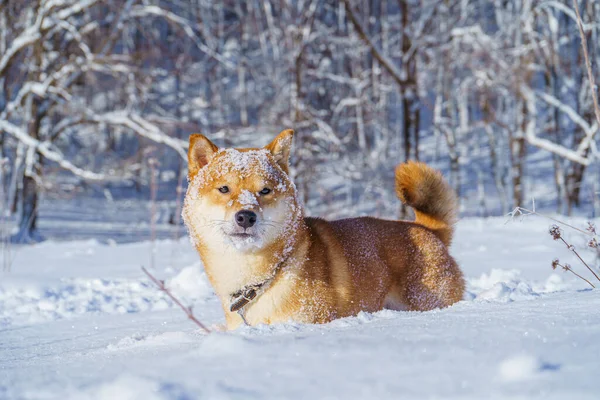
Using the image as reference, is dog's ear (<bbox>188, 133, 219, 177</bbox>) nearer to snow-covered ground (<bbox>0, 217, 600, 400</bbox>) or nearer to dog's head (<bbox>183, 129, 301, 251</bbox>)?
dog's head (<bbox>183, 129, 301, 251</bbox>)

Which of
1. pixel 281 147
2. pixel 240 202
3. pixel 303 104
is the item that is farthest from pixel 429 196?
pixel 303 104

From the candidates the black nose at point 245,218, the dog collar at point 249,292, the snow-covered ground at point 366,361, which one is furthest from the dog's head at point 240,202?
the snow-covered ground at point 366,361

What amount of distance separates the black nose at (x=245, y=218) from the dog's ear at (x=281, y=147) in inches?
26.0

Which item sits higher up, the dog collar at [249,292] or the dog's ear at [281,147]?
the dog's ear at [281,147]

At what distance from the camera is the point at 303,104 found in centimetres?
1479

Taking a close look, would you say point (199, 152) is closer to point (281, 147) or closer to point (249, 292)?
point (281, 147)

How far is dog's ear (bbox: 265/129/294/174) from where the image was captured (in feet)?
11.0

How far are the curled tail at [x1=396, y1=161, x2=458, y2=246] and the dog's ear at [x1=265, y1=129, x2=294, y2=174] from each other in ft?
2.66

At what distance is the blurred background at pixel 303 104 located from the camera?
11414mm

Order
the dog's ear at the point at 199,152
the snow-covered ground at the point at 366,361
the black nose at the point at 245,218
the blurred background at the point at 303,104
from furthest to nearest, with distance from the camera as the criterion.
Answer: the blurred background at the point at 303,104 < the dog's ear at the point at 199,152 < the black nose at the point at 245,218 < the snow-covered ground at the point at 366,361

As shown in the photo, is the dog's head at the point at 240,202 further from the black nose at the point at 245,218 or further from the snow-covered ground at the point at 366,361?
the snow-covered ground at the point at 366,361

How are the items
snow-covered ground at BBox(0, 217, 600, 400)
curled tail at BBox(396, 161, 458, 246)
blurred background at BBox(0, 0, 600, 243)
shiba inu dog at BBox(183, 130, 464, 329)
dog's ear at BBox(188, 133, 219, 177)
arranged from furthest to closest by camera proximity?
blurred background at BBox(0, 0, 600, 243) < curled tail at BBox(396, 161, 458, 246) < dog's ear at BBox(188, 133, 219, 177) < shiba inu dog at BBox(183, 130, 464, 329) < snow-covered ground at BBox(0, 217, 600, 400)

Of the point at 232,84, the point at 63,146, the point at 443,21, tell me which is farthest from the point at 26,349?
the point at 232,84

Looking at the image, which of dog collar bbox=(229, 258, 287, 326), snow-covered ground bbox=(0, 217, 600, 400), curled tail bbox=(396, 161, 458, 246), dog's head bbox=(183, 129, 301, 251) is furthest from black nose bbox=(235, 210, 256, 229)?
curled tail bbox=(396, 161, 458, 246)
